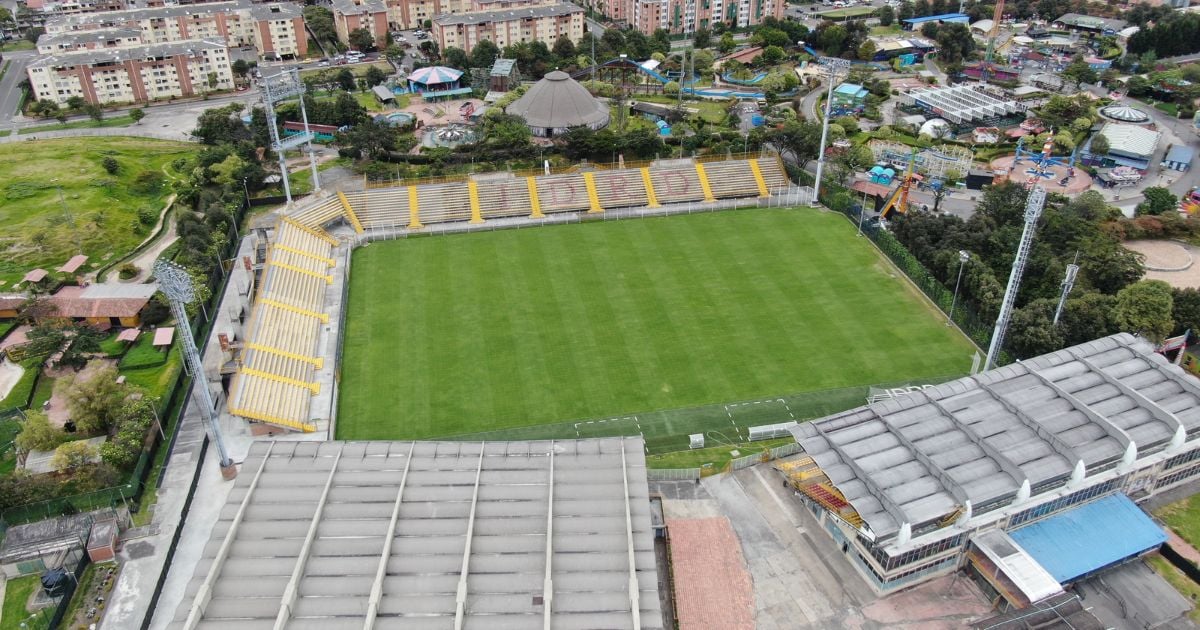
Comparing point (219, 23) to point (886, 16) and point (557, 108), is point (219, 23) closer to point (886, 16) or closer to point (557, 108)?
point (557, 108)

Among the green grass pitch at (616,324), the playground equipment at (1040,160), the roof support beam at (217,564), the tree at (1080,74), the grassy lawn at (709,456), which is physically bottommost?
the grassy lawn at (709,456)

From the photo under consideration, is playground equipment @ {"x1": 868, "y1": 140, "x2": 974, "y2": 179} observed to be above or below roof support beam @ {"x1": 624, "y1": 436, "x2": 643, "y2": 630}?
below

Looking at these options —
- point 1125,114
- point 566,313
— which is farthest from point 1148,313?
point 1125,114

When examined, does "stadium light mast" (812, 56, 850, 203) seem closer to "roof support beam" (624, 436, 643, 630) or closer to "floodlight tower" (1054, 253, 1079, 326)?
"floodlight tower" (1054, 253, 1079, 326)

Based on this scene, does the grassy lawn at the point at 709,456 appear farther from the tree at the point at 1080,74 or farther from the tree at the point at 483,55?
the tree at the point at 1080,74

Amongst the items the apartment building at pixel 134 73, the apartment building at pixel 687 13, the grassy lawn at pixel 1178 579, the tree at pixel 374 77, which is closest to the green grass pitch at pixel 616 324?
the grassy lawn at pixel 1178 579

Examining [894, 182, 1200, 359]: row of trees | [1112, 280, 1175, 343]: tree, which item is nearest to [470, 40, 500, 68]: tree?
[894, 182, 1200, 359]: row of trees
